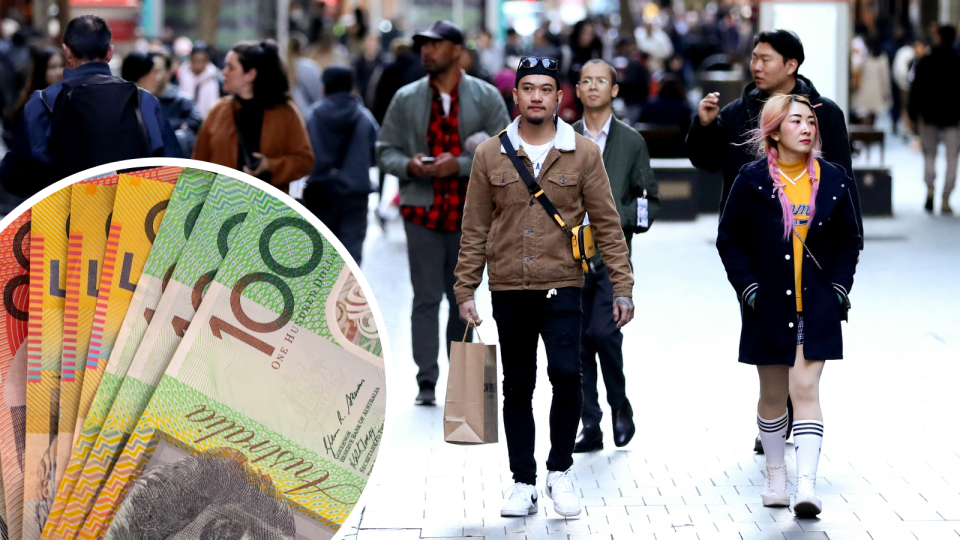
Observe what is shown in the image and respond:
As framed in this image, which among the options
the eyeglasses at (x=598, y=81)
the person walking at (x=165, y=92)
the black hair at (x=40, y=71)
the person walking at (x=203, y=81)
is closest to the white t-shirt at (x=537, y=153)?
the eyeglasses at (x=598, y=81)

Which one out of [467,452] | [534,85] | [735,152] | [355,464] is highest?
[534,85]

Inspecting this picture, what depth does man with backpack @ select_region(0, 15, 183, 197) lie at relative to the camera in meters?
5.46

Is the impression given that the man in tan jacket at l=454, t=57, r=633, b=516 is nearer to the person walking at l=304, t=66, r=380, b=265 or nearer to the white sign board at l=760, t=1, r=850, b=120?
the person walking at l=304, t=66, r=380, b=265

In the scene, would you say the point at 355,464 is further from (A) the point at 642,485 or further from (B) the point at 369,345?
(A) the point at 642,485

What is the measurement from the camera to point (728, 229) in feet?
16.4

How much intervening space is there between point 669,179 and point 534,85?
367 inches

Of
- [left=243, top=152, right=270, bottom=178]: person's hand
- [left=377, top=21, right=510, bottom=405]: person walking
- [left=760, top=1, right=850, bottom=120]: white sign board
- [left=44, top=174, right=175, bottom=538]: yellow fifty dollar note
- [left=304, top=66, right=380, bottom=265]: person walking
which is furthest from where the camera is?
[left=760, top=1, right=850, bottom=120]: white sign board

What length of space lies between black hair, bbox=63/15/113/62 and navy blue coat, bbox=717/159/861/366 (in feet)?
9.04

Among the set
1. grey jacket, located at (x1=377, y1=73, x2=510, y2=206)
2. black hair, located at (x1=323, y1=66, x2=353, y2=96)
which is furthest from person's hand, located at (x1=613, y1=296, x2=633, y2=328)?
black hair, located at (x1=323, y1=66, x2=353, y2=96)

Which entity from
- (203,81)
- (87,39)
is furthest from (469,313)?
(203,81)

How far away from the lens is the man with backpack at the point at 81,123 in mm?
5457

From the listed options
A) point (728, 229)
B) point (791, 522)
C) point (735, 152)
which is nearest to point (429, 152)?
point (735, 152)

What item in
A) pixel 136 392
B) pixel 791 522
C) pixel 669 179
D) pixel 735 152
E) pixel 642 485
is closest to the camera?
pixel 136 392

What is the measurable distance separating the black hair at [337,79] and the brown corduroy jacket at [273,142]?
1.78m
